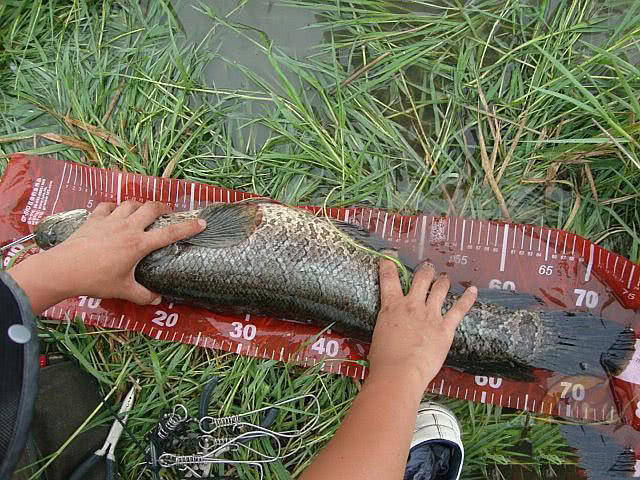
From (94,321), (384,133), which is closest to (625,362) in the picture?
(384,133)

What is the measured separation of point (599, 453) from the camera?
284 centimetres

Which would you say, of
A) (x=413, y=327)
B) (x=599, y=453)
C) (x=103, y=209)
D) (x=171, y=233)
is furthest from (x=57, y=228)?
(x=599, y=453)

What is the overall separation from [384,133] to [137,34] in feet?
5.58

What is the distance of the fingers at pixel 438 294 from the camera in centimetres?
268

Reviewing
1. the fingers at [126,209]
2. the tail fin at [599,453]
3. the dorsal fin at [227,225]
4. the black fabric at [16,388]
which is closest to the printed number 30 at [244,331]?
the dorsal fin at [227,225]

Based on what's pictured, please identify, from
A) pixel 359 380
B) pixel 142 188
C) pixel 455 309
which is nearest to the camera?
pixel 455 309

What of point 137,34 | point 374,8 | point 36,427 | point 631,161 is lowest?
point 36,427

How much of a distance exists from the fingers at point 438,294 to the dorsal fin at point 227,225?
3.19ft

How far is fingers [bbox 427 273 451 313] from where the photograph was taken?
8.80 ft

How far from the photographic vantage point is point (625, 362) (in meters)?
2.78

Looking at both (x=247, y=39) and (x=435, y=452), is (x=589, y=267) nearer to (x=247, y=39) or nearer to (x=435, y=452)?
(x=435, y=452)

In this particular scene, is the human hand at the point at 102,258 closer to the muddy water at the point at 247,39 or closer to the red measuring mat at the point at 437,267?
the red measuring mat at the point at 437,267

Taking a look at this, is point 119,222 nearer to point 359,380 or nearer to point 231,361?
point 231,361

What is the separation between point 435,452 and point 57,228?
7.84 ft
